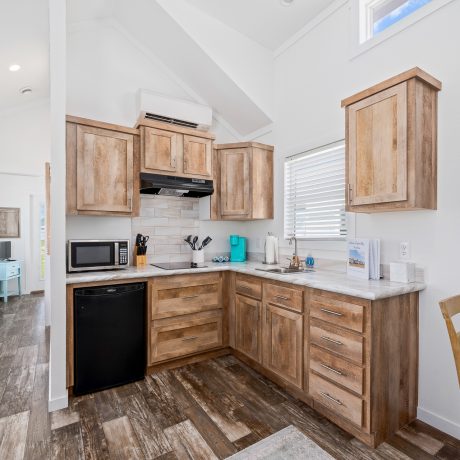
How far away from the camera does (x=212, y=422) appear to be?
2035mm

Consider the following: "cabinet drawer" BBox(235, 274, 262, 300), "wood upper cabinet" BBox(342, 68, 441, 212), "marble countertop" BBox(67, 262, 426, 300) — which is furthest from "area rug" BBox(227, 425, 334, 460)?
"wood upper cabinet" BBox(342, 68, 441, 212)

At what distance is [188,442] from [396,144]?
2320mm

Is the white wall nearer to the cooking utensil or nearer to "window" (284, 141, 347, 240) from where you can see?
"window" (284, 141, 347, 240)

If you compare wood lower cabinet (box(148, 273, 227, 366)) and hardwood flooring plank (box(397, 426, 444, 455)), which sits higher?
wood lower cabinet (box(148, 273, 227, 366))

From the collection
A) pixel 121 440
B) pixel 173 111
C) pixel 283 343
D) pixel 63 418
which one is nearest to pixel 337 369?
pixel 283 343

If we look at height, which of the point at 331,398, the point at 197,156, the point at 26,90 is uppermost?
the point at 26,90

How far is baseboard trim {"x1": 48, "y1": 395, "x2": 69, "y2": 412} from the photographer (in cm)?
216

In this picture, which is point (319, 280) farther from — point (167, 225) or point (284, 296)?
point (167, 225)

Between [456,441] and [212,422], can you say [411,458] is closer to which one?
[456,441]

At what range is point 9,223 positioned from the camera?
A: 19.0 feet

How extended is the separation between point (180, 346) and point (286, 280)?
4.17ft

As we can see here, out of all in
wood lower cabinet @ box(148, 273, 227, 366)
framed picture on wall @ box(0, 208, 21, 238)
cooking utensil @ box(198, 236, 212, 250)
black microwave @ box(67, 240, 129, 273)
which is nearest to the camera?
black microwave @ box(67, 240, 129, 273)

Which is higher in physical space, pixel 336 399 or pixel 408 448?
pixel 336 399

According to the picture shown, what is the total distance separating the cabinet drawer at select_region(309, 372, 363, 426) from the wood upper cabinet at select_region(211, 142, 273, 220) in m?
1.80
